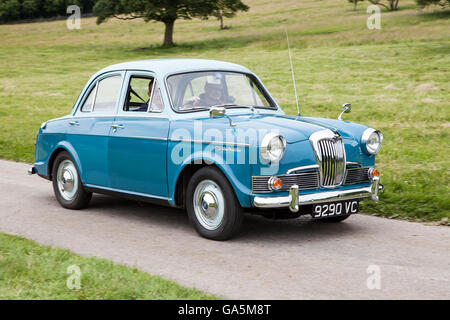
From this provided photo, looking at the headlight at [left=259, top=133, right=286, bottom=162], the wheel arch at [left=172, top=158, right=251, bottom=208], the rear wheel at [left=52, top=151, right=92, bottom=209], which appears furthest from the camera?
the rear wheel at [left=52, top=151, right=92, bottom=209]

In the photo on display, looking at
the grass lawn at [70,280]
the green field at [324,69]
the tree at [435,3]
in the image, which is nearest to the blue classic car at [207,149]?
the grass lawn at [70,280]

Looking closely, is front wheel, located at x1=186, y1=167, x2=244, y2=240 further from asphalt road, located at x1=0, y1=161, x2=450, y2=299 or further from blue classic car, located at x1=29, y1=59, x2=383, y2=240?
asphalt road, located at x1=0, y1=161, x2=450, y2=299

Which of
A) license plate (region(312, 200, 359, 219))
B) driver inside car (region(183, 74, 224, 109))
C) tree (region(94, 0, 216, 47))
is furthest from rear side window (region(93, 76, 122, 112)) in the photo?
tree (region(94, 0, 216, 47))

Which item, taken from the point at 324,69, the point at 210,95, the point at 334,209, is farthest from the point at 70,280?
the point at 324,69

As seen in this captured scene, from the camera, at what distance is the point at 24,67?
129 ft

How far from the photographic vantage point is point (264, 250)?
6.19 meters

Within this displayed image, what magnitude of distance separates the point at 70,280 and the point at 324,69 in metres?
24.0

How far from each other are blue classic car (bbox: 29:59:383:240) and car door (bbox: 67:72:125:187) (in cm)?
2

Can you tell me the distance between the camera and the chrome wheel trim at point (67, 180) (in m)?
8.30

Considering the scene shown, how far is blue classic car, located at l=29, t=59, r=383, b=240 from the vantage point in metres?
6.21

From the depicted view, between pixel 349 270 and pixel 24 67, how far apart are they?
36.8m

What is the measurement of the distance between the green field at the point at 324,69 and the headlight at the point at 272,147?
2.32m

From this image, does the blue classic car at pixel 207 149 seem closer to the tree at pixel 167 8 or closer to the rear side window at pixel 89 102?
the rear side window at pixel 89 102
